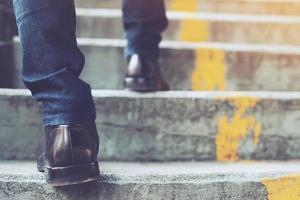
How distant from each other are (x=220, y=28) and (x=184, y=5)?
45 cm

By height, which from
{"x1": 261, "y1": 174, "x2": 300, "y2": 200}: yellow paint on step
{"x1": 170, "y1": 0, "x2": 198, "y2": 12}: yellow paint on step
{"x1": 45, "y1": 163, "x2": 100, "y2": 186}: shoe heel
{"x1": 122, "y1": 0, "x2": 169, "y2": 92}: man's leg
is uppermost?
{"x1": 122, "y1": 0, "x2": 169, "y2": 92}: man's leg

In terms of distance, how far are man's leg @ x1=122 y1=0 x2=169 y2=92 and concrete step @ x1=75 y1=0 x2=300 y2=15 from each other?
963 mm

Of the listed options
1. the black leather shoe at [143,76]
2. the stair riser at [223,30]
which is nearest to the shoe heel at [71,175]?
the black leather shoe at [143,76]

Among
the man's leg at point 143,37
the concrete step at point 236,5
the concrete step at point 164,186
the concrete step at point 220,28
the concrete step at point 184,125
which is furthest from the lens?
the concrete step at point 236,5

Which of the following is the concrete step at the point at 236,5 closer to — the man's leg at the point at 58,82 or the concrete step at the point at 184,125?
the concrete step at the point at 184,125

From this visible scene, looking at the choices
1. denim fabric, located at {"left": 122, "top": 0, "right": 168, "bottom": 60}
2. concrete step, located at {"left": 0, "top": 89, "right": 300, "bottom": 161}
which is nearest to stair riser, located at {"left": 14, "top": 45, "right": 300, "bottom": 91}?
denim fabric, located at {"left": 122, "top": 0, "right": 168, "bottom": 60}

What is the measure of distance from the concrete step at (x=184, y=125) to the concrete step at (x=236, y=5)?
3.61ft

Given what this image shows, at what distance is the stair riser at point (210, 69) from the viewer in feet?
5.90

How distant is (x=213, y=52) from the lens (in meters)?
1.82

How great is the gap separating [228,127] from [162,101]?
0.63 ft

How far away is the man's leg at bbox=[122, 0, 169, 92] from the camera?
154 centimetres

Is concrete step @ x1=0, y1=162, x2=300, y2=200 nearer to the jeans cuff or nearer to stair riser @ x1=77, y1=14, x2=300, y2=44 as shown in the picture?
the jeans cuff

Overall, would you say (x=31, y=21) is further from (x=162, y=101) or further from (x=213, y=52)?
(x=213, y=52)

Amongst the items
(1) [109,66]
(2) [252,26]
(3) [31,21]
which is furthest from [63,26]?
(2) [252,26]
